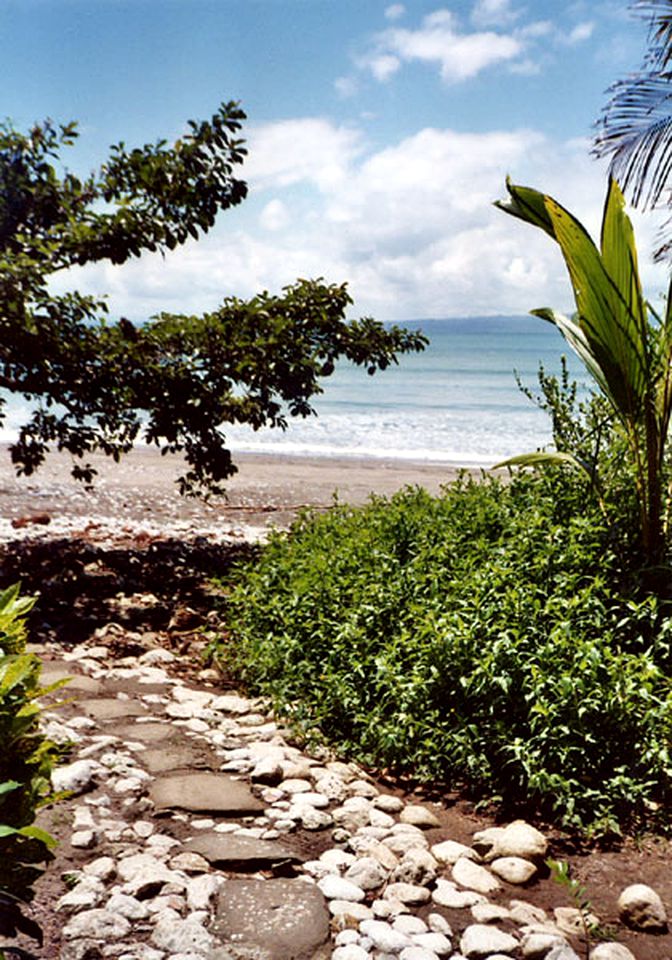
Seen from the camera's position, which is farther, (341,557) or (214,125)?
(214,125)

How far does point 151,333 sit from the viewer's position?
727 centimetres

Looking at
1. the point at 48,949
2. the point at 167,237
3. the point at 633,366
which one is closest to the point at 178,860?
the point at 48,949

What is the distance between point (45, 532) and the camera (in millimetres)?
9258

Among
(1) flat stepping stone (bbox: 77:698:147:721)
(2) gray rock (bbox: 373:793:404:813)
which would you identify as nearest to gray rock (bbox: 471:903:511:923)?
(2) gray rock (bbox: 373:793:404:813)

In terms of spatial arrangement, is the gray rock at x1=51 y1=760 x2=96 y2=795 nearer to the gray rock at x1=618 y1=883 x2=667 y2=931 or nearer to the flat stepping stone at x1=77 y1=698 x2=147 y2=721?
the flat stepping stone at x1=77 y1=698 x2=147 y2=721

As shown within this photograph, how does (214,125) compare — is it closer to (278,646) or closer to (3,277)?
(3,277)

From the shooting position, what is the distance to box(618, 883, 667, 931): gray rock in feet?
9.19

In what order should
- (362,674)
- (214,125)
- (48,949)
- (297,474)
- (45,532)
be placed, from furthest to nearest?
(297,474) → (45,532) → (214,125) → (362,674) → (48,949)

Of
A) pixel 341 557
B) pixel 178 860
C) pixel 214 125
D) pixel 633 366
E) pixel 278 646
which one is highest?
pixel 214 125

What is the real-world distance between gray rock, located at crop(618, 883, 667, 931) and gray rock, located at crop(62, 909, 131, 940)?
157 cm

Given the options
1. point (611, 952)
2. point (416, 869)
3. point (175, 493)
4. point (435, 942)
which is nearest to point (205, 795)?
point (416, 869)

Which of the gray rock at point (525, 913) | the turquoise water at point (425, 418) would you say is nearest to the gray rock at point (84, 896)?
the gray rock at point (525, 913)

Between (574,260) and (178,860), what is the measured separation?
3.29m

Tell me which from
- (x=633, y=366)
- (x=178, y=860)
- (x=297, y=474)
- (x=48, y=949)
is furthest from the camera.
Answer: (x=297, y=474)
